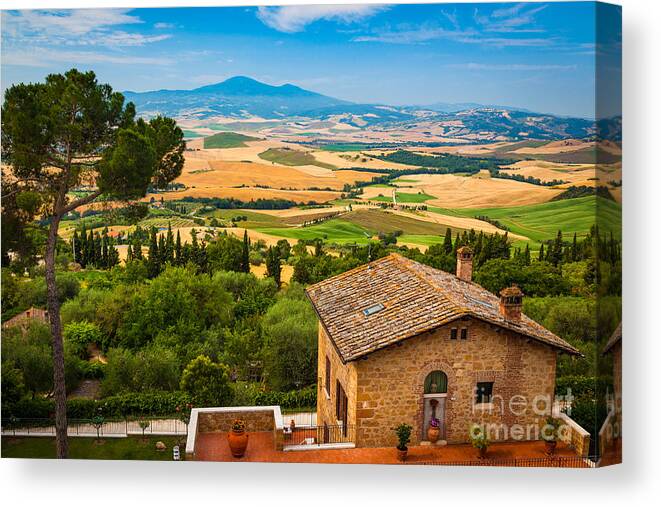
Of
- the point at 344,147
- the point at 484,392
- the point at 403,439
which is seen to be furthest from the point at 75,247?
the point at 484,392

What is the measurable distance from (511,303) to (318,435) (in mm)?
4549

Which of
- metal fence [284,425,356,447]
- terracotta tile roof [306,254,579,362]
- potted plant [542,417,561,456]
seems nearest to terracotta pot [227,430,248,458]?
metal fence [284,425,356,447]

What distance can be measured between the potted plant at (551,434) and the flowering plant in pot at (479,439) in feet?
3.27

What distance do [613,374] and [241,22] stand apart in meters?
9.40

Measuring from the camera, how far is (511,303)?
13.3 meters

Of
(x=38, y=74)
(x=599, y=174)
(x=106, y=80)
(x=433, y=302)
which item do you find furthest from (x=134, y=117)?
(x=599, y=174)

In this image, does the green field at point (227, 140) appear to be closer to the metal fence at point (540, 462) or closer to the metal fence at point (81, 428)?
the metal fence at point (81, 428)

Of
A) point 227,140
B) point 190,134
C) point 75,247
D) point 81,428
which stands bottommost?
point 81,428

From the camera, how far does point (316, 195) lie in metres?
17.4

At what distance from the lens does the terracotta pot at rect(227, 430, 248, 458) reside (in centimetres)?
1338

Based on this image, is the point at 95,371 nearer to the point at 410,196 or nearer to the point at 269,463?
the point at 269,463

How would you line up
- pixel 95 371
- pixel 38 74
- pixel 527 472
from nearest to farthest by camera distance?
pixel 527 472, pixel 38 74, pixel 95 371

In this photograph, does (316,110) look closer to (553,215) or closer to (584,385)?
(553,215)

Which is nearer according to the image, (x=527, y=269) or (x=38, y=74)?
(x=38, y=74)
